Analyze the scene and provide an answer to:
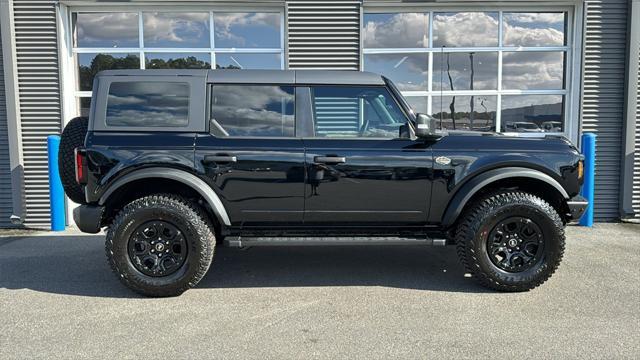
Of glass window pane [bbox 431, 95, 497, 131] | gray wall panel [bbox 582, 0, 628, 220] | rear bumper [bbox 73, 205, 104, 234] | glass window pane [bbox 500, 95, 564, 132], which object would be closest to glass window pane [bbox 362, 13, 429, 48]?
glass window pane [bbox 431, 95, 497, 131]

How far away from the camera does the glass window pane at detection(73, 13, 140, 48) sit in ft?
25.3

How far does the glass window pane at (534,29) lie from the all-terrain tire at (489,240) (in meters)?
4.60

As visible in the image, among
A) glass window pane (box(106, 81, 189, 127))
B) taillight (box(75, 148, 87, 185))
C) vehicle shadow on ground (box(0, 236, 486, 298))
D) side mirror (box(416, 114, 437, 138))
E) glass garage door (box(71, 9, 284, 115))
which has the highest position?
glass garage door (box(71, 9, 284, 115))

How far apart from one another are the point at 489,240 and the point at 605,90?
480 centimetres

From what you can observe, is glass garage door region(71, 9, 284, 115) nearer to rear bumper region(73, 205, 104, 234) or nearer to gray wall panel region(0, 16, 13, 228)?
gray wall panel region(0, 16, 13, 228)

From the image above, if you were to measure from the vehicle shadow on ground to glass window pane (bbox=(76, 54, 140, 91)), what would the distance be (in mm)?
Result: 2865

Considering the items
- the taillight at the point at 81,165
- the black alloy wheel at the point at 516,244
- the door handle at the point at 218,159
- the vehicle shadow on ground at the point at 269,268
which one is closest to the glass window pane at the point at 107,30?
the vehicle shadow on ground at the point at 269,268

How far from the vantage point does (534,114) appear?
26.4 feet

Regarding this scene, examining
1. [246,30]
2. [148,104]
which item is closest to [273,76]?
[148,104]

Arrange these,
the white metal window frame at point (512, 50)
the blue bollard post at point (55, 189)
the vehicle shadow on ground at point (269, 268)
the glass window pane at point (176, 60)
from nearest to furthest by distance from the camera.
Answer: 1. the vehicle shadow on ground at point (269, 268)
2. the blue bollard post at point (55, 189)
3. the white metal window frame at point (512, 50)
4. the glass window pane at point (176, 60)

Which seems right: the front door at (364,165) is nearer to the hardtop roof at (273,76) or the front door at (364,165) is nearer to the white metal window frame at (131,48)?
the hardtop roof at (273,76)

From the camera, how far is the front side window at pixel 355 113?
172 inches

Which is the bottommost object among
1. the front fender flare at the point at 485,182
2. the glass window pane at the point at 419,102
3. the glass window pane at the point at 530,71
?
the front fender flare at the point at 485,182

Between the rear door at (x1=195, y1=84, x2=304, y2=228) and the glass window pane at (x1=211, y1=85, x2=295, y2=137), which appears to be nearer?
the rear door at (x1=195, y1=84, x2=304, y2=228)
